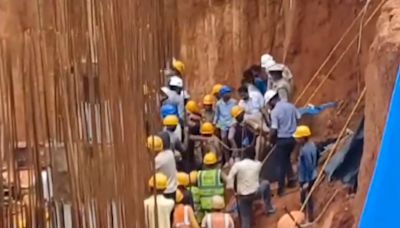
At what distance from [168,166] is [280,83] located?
2.48 metres

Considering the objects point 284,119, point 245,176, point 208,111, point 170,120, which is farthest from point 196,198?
point 208,111

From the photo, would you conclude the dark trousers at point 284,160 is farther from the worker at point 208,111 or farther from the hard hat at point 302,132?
the worker at point 208,111

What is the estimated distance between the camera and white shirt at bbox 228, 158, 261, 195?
6887 millimetres

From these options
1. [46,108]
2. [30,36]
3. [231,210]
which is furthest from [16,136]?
[231,210]

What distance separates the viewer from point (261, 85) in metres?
9.48

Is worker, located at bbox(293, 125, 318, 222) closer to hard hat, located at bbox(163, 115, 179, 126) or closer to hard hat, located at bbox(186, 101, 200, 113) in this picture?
hard hat, located at bbox(163, 115, 179, 126)

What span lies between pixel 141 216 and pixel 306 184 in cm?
451

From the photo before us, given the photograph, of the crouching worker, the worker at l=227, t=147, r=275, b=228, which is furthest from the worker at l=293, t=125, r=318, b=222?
the crouching worker

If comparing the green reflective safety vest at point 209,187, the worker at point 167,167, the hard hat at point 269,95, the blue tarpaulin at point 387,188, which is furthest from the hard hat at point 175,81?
the blue tarpaulin at point 387,188

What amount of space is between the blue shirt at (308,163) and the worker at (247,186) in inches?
14.6

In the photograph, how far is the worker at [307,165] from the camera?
720 centimetres

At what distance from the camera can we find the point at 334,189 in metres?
6.88

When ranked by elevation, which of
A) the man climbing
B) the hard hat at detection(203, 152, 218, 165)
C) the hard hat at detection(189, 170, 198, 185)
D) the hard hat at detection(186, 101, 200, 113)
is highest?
the hard hat at detection(186, 101, 200, 113)

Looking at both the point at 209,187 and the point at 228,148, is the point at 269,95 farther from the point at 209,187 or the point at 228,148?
the point at 209,187
